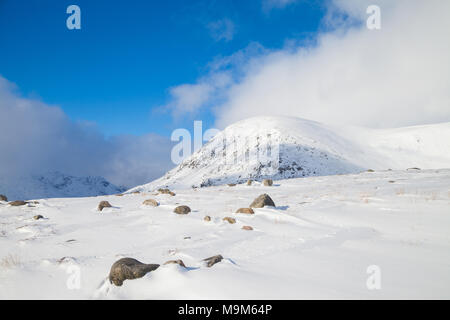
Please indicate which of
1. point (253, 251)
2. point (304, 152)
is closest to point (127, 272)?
point (253, 251)

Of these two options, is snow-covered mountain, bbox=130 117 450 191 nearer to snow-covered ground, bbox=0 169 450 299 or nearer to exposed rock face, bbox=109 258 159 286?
snow-covered ground, bbox=0 169 450 299

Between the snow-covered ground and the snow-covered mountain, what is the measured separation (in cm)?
4802

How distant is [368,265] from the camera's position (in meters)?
4.49

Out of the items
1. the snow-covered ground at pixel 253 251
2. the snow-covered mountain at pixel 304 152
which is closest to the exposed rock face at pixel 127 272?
the snow-covered ground at pixel 253 251

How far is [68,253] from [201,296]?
493 centimetres

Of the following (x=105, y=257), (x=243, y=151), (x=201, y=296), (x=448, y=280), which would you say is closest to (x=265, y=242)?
(x=201, y=296)

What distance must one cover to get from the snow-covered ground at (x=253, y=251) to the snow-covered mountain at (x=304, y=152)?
48019 millimetres

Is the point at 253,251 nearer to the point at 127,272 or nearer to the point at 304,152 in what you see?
the point at 127,272

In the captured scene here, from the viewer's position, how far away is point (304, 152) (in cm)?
6456

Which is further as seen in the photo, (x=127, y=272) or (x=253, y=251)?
(x=253, y=251)

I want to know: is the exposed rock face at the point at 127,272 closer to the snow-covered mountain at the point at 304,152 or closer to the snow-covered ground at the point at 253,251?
the snow-covered ground at the point at 253,251

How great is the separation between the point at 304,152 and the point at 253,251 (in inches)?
2475
